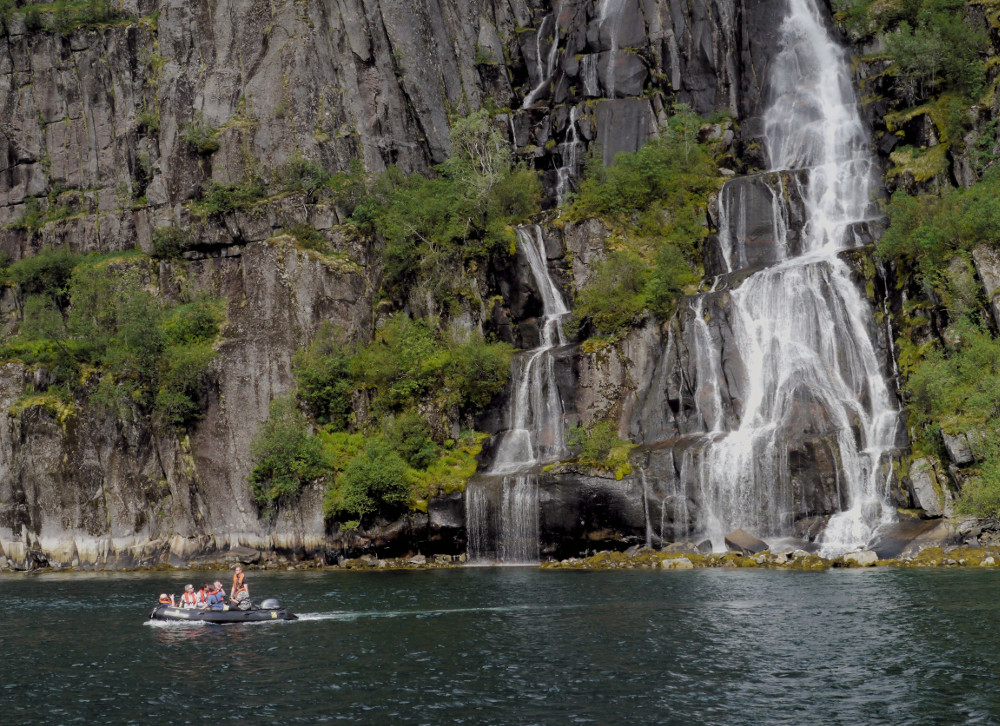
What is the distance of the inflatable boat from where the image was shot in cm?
3344

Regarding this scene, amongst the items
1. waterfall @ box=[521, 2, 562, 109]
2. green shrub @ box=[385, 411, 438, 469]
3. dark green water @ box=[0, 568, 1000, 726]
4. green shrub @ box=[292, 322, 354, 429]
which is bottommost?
dark green water @ box=[0, 568, 1000, 726]

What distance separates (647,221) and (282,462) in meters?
28.6

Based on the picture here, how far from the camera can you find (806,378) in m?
52.4

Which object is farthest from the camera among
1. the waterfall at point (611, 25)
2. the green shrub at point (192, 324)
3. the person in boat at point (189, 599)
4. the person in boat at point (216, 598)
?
the waterfall at point (611, 25)

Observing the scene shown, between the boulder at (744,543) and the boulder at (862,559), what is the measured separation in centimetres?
425

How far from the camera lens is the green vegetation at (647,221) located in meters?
57.8

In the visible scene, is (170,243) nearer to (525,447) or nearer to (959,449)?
(525,447)

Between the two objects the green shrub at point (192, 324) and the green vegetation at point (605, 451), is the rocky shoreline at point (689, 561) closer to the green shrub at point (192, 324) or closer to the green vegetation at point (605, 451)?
the green vegetation at point (605, 451)

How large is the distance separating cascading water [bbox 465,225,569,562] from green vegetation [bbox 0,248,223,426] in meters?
20.8

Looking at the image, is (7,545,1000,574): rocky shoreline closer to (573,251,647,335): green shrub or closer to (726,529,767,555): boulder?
(726,529,767,555): boulder

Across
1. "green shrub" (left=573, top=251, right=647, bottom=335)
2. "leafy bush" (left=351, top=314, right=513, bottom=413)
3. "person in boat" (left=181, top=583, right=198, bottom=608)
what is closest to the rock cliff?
"green shrub" (left=573, top=251, right=647, bottom=335)

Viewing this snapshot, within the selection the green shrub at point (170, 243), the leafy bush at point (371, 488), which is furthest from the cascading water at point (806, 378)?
the green shrub at point (170, 243)

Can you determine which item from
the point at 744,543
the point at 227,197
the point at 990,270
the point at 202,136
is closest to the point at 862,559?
the point at 744,543

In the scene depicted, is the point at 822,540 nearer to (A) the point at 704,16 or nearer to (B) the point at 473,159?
(B) the point at 473,159
